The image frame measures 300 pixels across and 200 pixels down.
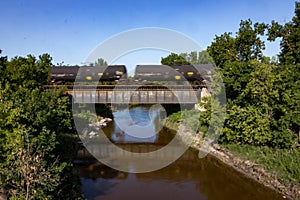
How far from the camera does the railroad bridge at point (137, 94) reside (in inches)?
933

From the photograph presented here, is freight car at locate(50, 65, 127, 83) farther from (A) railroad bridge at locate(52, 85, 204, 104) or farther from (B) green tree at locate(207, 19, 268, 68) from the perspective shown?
(B) green tree at locate(207, 19, 268, 68)

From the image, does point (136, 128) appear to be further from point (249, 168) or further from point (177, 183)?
point (249, 168)

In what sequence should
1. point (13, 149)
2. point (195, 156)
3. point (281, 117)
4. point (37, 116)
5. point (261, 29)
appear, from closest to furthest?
point (13, 149) → point (37, 116) → point (281, 117) → point (195, 156) → point (261, 29)

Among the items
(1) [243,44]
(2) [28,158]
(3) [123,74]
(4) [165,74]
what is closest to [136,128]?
(4) [165,74]

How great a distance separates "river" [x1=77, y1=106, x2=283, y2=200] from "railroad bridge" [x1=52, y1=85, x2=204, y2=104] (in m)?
7.29

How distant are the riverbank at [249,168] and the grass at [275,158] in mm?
148

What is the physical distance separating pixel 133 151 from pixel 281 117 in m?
9.98

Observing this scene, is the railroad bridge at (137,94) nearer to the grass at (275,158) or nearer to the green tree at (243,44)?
the green tree at (243,44)

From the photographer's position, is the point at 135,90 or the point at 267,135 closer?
the point at 267,135

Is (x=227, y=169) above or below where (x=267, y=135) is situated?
below

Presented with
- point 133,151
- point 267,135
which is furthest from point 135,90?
point 267,135

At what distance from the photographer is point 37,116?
33.3 feet

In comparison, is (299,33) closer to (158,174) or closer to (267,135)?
(267,135)

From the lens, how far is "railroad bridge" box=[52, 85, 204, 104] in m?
23.7
